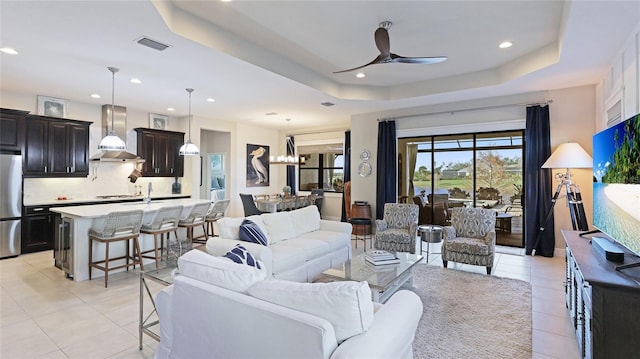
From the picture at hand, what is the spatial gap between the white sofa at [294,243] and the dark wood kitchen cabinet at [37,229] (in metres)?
3.96

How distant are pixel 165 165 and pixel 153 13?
5233 millimetres

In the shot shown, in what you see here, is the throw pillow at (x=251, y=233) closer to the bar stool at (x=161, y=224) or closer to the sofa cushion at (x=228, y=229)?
the sofa cushion at (x=228, y=229)

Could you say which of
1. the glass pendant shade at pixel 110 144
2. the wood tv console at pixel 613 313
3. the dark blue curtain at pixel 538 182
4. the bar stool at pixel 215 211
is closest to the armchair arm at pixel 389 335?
the wood tv console at pixel 613 313

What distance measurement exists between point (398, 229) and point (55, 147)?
6542mm

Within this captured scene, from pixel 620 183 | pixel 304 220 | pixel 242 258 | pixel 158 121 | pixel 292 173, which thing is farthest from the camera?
pixel 292 173

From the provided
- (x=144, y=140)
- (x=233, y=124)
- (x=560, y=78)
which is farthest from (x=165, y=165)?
(x=560, y=78)

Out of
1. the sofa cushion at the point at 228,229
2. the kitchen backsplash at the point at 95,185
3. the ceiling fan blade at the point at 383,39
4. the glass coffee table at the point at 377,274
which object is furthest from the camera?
the kitchen backsplash at the point at 95,185

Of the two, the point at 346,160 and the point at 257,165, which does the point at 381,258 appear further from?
the point at 257,165

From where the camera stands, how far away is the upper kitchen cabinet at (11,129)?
5148 millimetres

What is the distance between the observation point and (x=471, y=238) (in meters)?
4.65

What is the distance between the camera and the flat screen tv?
2.07 m

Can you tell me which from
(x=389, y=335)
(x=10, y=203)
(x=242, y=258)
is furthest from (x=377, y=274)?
(x=10, y=203)

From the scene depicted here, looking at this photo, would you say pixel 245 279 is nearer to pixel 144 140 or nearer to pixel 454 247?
pixel 454 247

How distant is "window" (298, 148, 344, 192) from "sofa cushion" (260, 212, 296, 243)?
4727mm
